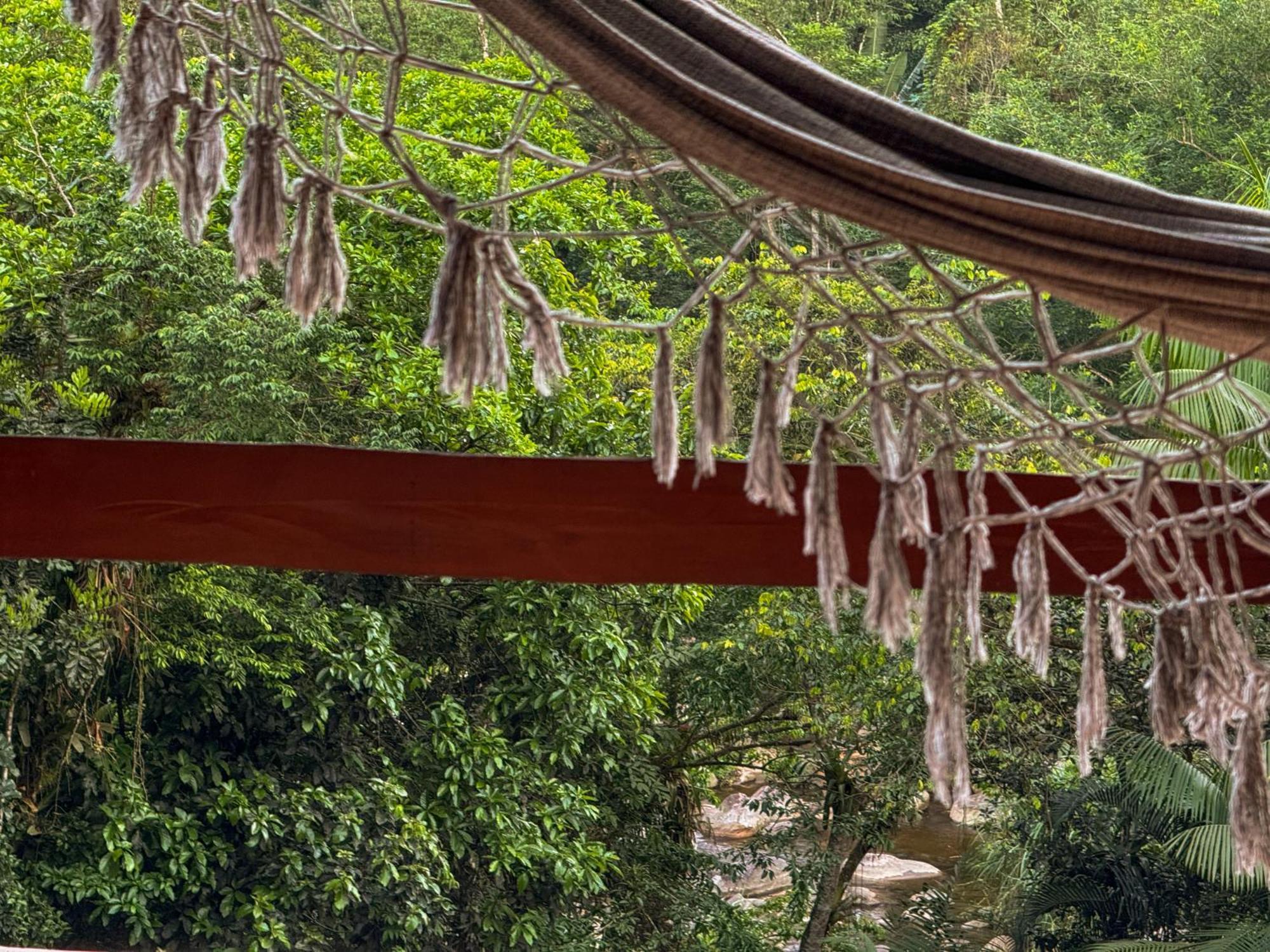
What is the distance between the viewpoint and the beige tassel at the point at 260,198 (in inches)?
21.6

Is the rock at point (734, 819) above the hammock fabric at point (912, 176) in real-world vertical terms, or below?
below

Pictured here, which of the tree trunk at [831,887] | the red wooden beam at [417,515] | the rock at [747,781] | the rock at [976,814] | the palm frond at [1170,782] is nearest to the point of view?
the red wooden beam at [417,515]

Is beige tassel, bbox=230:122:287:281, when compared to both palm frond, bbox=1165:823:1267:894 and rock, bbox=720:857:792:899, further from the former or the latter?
rock, bbox=720:857:792:899

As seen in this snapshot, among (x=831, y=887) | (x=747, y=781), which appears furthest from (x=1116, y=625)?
(x=747, y=781)

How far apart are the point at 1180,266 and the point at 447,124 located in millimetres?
3469

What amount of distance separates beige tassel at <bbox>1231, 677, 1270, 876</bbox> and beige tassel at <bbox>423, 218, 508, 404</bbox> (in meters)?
0.32

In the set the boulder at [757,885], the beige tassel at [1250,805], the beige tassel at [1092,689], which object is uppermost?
the beige tassel at [1092,689]

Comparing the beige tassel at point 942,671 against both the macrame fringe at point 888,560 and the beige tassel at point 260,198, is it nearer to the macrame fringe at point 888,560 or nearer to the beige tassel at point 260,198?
the macrame fringe at point 888,560

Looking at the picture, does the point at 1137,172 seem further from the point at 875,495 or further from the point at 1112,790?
the point at 875,495

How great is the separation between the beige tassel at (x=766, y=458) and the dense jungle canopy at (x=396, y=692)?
2.77 m

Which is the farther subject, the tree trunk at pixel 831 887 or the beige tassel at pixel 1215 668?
the tree trunk at pixel 831 887

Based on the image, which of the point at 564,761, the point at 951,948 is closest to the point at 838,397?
the point at 564,761

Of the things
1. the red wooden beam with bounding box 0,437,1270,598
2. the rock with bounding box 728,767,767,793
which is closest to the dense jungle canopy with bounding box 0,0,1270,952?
the rock with bounding box 728,767,767,793

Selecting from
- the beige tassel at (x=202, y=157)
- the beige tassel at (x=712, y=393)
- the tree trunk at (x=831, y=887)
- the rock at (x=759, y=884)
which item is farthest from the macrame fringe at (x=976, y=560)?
the rock at (x=759, y=884)
